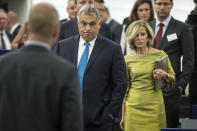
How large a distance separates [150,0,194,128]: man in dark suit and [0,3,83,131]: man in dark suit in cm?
323

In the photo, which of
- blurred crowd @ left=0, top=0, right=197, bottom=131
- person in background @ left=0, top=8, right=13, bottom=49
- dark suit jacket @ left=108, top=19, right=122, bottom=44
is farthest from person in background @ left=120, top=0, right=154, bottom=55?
person in background @ left=0, top=8, right=13, bottom=49

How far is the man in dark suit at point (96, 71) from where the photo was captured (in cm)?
439

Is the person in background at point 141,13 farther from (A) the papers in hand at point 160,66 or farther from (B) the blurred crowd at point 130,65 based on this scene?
(A) the papers in hand at point 160,66

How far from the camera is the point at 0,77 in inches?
105

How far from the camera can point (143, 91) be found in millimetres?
5246

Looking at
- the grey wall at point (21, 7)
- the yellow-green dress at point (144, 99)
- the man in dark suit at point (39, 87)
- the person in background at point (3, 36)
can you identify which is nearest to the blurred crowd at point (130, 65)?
the yellow-green dress at point (144, 99)

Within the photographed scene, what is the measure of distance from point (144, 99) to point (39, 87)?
9.05 ft

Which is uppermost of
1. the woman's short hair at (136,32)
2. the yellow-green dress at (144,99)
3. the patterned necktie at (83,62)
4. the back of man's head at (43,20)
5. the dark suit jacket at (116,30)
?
the back of man's head at (43,20)

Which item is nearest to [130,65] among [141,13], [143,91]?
[143,91]

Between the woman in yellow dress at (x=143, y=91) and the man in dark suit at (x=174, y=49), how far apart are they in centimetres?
43

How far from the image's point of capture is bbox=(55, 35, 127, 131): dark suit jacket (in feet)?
14.4

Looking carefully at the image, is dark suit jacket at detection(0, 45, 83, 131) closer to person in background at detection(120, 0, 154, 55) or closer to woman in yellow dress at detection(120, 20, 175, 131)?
woman in yellow dress at detection(120, 20, 175, 131)

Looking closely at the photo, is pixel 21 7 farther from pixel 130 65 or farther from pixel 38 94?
pixel 38 94

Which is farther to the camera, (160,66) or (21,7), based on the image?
(21,7)
